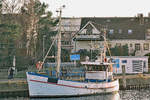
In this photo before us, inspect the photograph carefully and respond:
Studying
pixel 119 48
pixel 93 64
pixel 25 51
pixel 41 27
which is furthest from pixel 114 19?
pixel 93 64

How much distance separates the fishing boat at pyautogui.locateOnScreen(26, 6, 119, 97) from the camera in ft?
141

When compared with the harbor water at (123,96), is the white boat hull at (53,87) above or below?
above

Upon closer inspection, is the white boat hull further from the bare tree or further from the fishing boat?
the bare tree

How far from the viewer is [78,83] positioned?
44.5 m

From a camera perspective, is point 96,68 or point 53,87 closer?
point 53,87

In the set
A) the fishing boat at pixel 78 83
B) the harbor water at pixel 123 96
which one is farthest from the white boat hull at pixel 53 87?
the harbor water at pixel 123 96

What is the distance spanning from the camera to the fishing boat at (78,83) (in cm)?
4291

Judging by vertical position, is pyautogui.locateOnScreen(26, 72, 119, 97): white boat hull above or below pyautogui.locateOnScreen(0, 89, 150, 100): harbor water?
above

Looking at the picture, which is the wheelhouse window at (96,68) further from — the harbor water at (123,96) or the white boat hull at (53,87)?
the harbor water at (123,96)

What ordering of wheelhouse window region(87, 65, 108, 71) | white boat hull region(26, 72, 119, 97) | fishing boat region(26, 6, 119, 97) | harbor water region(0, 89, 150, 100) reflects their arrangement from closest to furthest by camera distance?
white boat hull region(26, 72, 119, 97) → fishing boat region(26, 6, 119, 97) → harbor water region(0, 89, 150, 100) → wheelhouse window region(87, 65, 108, 71)

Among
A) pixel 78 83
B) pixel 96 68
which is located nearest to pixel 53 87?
pixel 78 83

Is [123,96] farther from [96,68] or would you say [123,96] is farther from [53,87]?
[53,87]

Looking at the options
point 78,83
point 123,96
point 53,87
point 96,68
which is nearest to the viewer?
point 53,87

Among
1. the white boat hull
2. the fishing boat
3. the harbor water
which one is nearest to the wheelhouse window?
the fishing boat
